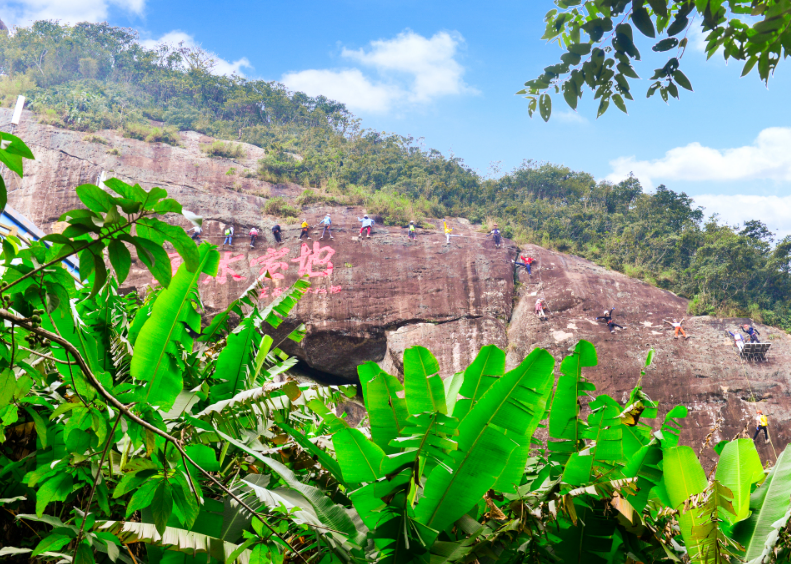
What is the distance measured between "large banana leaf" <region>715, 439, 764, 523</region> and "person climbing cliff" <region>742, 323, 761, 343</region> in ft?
36.7

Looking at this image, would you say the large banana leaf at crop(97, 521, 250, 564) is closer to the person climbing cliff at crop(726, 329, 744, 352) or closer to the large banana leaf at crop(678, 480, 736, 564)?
the large banana leaf at crop(678, 480, 736, 564)

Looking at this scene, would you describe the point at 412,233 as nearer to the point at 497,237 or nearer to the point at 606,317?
the point at 497,237

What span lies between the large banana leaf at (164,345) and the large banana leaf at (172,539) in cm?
44

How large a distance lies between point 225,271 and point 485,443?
1115 centimetres

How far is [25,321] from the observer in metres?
0.57

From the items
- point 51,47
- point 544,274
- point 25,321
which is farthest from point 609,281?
point 51,47

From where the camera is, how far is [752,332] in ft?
33.7

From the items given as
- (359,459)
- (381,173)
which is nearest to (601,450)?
(359,459)

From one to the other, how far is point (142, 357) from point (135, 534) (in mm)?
578

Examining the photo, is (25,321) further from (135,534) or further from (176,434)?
(176,434)

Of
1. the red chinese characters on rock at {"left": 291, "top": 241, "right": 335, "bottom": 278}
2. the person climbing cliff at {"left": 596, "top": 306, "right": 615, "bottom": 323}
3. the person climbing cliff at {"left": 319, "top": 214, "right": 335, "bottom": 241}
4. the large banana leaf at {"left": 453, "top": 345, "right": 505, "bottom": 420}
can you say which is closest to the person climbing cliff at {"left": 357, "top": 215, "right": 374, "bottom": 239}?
the person climbing cliff at {"left": 319, "top": 214, "right": 335, "bottom": 241}

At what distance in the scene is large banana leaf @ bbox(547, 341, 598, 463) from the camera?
1.25 m

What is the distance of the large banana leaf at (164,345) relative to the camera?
1.41m

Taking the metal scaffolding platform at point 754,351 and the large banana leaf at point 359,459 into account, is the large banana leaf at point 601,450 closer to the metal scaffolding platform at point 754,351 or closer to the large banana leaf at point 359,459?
the large banana leaf at point 359,459
